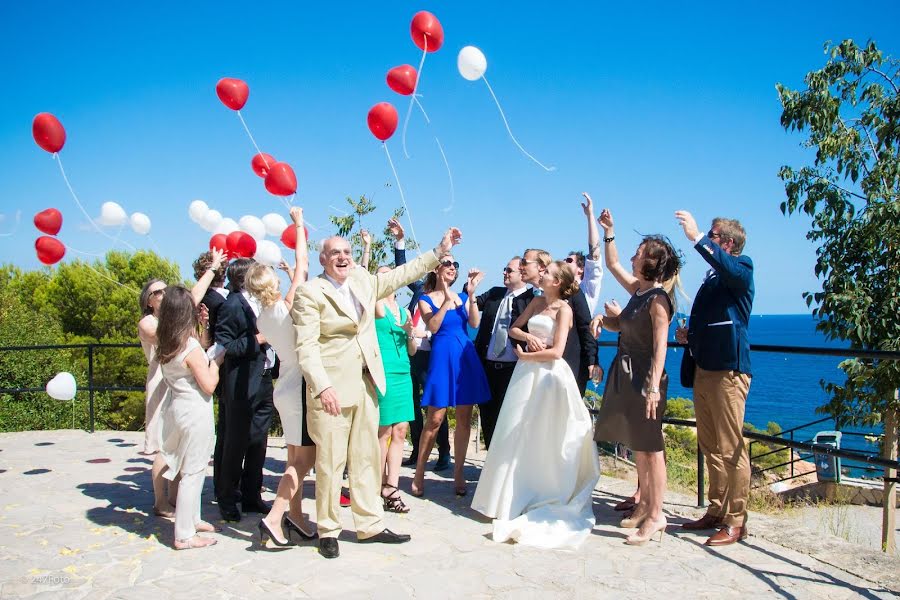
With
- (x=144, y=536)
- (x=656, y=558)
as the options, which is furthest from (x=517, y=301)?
(x=144, y=536)

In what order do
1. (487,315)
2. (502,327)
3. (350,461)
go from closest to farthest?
(350,461) → (502,327) → (487,315)

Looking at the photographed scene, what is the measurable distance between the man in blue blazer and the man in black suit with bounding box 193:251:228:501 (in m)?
3.40

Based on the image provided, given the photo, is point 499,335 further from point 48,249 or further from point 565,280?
point 48,249

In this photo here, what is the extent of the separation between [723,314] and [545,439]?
1.52 metres

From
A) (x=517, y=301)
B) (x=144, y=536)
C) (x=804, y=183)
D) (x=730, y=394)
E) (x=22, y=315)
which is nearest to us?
(x=730, y=394)

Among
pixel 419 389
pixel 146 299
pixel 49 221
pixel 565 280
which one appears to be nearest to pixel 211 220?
pixel 49 221

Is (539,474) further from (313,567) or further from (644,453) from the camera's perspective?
(313,567)

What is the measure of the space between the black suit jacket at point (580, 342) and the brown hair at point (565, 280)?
24 cm

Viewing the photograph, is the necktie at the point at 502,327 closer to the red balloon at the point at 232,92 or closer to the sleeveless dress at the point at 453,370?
the sleeveless dress at the point at 453,370

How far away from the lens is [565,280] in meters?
4.81

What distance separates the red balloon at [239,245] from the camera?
21.1 feet

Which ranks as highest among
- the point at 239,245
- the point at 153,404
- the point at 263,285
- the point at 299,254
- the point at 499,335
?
the point at 239,245

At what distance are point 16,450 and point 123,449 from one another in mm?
1252

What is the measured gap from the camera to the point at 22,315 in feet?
94.7
